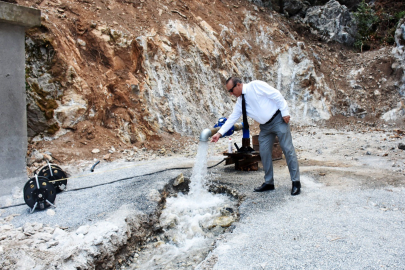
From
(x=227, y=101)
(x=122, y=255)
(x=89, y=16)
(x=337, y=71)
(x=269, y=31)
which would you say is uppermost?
(x=269, y=31)

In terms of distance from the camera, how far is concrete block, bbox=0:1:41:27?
4766mm

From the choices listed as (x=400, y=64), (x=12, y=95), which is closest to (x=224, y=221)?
(x=12, y=95)

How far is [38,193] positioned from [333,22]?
58.6ft

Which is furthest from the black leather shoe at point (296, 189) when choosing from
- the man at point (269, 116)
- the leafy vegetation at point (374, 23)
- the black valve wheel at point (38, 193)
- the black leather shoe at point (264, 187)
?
the leafy vegetation at point (374, 23)

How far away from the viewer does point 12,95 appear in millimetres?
5008

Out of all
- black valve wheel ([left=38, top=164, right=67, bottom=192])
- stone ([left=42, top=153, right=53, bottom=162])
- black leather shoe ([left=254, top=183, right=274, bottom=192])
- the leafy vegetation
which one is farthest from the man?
the leafy vegetation

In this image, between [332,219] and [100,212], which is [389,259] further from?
[100,212]

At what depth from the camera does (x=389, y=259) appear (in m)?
2.62

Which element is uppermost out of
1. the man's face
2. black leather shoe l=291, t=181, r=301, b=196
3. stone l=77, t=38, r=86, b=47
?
stone l=77, t=38, r=86, b=47

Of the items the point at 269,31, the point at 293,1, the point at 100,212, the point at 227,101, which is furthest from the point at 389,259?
the point at 293,1

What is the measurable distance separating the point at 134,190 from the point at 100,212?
0.86m

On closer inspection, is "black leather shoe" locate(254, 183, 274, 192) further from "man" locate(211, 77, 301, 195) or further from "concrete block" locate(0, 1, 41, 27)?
"concrete block" locate(0, 1, 41, 27)

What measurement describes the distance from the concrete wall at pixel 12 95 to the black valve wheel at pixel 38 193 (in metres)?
1.31

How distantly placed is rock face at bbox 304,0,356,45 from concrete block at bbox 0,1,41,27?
15929mm
